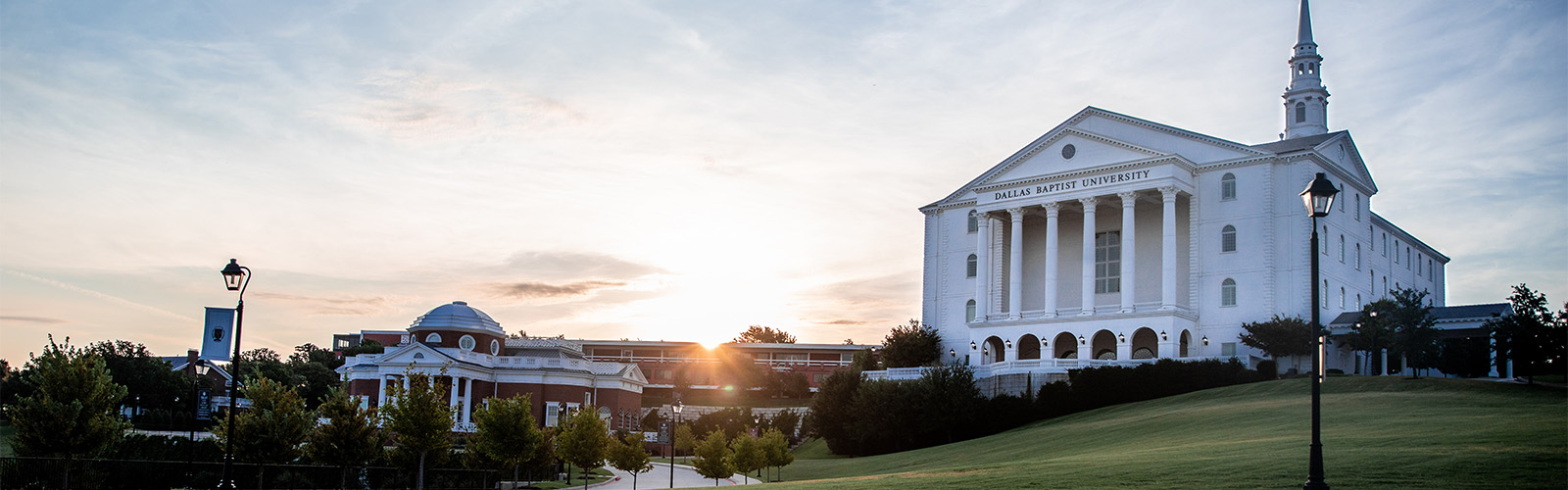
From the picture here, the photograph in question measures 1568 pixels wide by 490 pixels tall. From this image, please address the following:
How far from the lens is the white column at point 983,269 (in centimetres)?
8156

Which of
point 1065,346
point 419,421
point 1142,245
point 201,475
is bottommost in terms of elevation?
point 201,475

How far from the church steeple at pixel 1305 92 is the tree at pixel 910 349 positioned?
29.9 meters

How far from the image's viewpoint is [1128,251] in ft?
245

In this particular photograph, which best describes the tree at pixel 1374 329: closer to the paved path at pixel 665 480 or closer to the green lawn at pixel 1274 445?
the green lawn at pixel 1274 445

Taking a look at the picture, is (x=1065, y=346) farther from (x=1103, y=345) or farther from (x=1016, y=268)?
(x=1016, y=268)

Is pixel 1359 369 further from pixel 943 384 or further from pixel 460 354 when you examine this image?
pixel 460 354

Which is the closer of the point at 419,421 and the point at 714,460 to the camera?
the point at 419,421

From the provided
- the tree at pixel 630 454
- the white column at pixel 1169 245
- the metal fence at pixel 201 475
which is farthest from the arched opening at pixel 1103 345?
the metal fence at pixel 201 475

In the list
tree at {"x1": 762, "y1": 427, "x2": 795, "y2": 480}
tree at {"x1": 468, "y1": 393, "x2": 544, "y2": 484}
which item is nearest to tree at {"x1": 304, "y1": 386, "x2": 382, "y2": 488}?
tree at {"x1": 468, "y1": 393, "x2": 544, "y2": 484}

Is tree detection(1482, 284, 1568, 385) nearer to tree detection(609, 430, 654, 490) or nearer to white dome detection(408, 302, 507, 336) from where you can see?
tree detection(609, 430, 654, 490)

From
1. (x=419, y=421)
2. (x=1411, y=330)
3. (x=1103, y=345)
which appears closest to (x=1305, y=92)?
(x=1103, y=345)

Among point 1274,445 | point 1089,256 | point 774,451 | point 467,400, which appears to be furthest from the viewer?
point 1089,256

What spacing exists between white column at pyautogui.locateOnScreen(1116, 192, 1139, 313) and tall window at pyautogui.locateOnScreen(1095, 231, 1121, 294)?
332cm

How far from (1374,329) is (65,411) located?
57.6m
